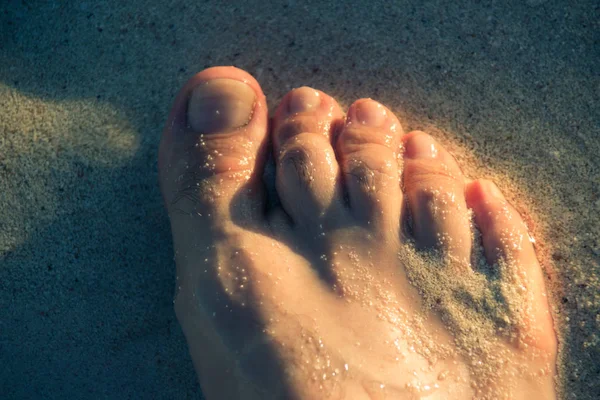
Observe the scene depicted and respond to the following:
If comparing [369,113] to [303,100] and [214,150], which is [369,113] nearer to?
[303,100]

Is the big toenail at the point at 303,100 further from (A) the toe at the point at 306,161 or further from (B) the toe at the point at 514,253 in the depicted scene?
(B) the toe at the point at 514,253

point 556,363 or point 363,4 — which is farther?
point 363,4

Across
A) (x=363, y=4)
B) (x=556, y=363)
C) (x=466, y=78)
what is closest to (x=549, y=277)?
(x=556, y=363)

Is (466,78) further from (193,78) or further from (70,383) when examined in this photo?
(70,383)

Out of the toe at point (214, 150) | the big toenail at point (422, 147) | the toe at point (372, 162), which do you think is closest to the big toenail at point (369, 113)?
the toe at point (372, 162)

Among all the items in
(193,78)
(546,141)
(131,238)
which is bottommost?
(131,238)

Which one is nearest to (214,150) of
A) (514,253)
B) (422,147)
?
(422,147)
